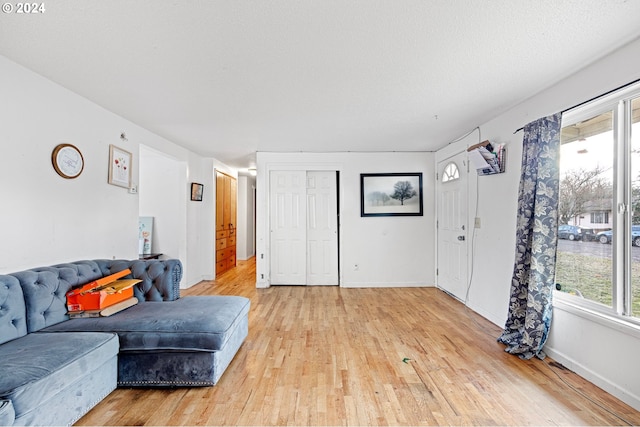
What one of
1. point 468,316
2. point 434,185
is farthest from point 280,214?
point 468,316

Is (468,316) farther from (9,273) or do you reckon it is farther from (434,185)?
(9,273)

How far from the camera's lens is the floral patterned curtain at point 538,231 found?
98.3 inches

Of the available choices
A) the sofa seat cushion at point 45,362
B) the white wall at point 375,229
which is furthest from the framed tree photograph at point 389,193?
the sofa seat cushion at point 45,362

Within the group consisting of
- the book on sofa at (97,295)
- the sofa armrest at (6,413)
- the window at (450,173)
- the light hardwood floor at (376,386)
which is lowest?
the light hardwood floor at (376,386)

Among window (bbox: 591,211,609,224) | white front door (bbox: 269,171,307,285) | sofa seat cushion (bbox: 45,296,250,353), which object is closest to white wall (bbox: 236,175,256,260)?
white front door (bbox: 269,171,307,285)

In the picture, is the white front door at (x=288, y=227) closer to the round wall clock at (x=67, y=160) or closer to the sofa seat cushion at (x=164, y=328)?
the round wall clock at (x=67, y=160)

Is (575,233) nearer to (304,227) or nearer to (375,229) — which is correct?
(375,229)

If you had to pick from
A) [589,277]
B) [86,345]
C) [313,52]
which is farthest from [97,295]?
[589,277]

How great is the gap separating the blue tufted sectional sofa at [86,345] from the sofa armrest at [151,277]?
68 millimetres

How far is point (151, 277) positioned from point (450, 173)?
4.14 meters

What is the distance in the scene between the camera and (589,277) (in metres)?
2.35

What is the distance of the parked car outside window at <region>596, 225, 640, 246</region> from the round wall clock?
4272mm

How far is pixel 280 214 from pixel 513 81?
374 cm

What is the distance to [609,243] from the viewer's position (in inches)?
86.1
